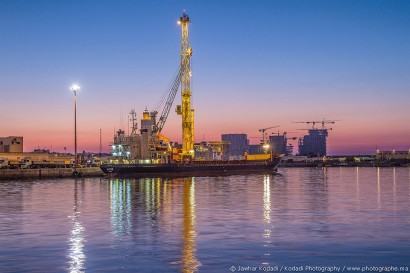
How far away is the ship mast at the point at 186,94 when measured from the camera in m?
128

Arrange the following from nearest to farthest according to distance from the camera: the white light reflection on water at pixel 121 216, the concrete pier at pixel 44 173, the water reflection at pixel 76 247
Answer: the water reflection at pixel 76 247, the white light reflection on water at pixel 121 216, the concrete pier at pixel 44 173

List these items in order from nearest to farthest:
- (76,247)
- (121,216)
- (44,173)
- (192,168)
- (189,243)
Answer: (76,247), (189,243), (121,216), (44,173), (192,168)

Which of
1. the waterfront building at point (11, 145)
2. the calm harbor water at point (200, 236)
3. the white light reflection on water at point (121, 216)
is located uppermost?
the waterfront building at point (11, 145)

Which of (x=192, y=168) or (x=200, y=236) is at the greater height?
(x=192, y=168)

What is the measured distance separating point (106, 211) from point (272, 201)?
15233mm

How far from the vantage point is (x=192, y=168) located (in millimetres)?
123312

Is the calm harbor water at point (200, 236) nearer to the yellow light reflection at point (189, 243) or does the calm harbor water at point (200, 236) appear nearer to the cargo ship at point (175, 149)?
the yellow light reflection at point (189, 243)

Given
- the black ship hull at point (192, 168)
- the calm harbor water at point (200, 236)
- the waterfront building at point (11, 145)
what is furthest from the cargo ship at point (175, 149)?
the calm harbor water at point (200, 236)

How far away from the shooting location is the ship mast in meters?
128

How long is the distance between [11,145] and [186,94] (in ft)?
226

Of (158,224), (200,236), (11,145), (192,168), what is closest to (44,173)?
(192,168)

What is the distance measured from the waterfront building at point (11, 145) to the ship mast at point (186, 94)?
64.5 metres

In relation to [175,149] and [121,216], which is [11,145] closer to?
[175,149]

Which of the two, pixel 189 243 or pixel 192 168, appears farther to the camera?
pixel 192 168
